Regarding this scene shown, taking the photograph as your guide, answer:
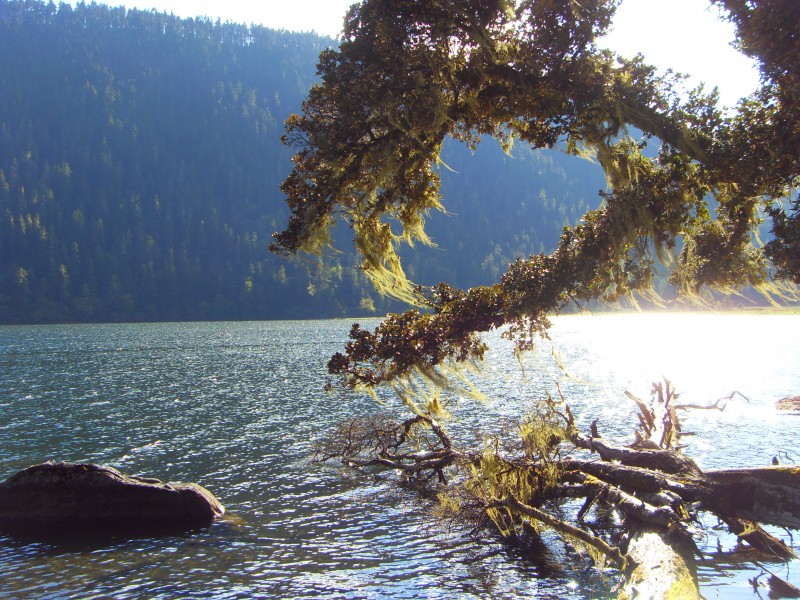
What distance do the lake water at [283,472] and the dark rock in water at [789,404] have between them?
1.38 m

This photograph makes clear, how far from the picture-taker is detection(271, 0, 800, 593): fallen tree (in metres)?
8.75

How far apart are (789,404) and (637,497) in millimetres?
29946

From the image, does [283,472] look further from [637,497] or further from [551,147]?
[551,147]

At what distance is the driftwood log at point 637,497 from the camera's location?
1077cm

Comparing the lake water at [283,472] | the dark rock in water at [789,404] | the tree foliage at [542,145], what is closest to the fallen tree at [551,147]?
the tree foliage at [542,145]

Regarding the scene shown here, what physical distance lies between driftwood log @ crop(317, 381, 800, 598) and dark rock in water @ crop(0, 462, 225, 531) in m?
6.24

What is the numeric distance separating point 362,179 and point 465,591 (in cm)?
778

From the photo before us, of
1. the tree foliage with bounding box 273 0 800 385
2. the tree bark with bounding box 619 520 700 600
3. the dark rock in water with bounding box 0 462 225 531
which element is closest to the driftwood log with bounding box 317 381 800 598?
the tree bark with bounding box 619 520 700 600

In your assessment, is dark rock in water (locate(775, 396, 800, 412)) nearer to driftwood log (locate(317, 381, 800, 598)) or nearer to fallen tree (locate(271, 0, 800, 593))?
driftwood log (locate(317, 381, 800, 598))

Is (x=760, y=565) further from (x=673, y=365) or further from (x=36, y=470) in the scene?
(x=673, y=365)

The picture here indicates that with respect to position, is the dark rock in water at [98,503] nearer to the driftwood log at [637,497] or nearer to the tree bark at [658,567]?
the driftwood log at [637,497]

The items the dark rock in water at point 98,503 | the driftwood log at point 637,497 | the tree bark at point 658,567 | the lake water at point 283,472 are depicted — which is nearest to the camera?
the tree bark at point 658,567

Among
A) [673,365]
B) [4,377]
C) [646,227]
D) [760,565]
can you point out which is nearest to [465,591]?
[760,565]

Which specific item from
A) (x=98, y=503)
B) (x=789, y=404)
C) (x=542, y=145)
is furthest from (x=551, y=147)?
(x=789, y=404)
